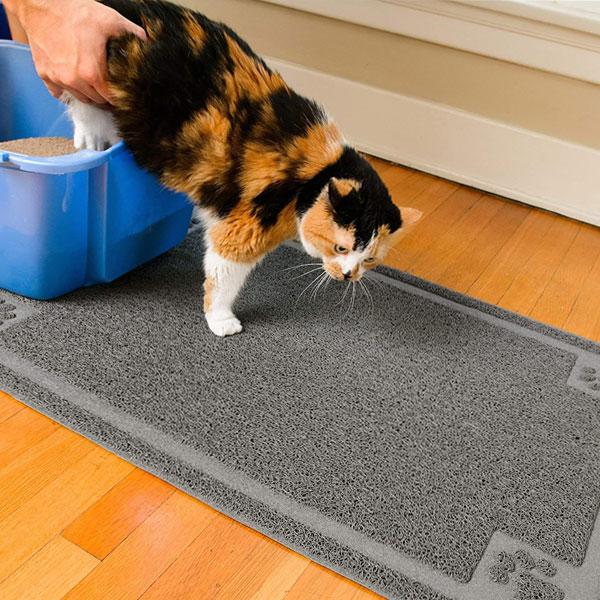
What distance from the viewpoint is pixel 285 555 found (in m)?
0.97

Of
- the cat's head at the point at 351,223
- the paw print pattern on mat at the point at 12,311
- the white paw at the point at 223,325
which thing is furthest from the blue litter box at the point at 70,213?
the cat's head at the point at 351,223

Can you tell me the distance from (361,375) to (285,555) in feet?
1.50

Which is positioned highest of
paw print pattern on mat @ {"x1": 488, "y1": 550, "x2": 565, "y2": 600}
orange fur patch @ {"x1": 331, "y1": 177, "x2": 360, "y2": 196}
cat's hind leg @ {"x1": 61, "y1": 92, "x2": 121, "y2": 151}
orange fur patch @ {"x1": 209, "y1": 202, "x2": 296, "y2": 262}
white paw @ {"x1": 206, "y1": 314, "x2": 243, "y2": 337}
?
orange fur patch @ {"x1": 331, "y1": 177, "x2": 360, "y2": 196}

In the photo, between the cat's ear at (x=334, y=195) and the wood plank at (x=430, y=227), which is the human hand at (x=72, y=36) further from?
the wood plank at (x=430, y=227)

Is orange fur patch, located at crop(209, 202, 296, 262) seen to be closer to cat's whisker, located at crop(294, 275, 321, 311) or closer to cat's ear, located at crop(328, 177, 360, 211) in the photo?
cat's ear, located at crop(328, 177, 360, 211)

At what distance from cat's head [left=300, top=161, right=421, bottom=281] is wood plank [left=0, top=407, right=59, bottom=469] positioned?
59cm

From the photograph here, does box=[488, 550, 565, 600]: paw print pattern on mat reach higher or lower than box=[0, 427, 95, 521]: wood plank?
higher

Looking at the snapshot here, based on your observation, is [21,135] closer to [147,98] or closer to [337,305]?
Answer: [147,98]

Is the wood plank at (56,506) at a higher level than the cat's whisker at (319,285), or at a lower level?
lower

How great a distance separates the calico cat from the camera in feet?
4.16

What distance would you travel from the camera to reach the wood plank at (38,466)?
988 millimetres

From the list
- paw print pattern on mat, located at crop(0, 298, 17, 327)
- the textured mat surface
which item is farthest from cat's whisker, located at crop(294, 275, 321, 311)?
paw print pattern on mat, located at crop(0, 298, 17, 327)

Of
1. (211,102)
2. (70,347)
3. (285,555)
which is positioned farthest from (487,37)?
(285,555)

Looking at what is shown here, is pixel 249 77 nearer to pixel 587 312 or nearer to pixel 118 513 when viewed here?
pixel 118 513
